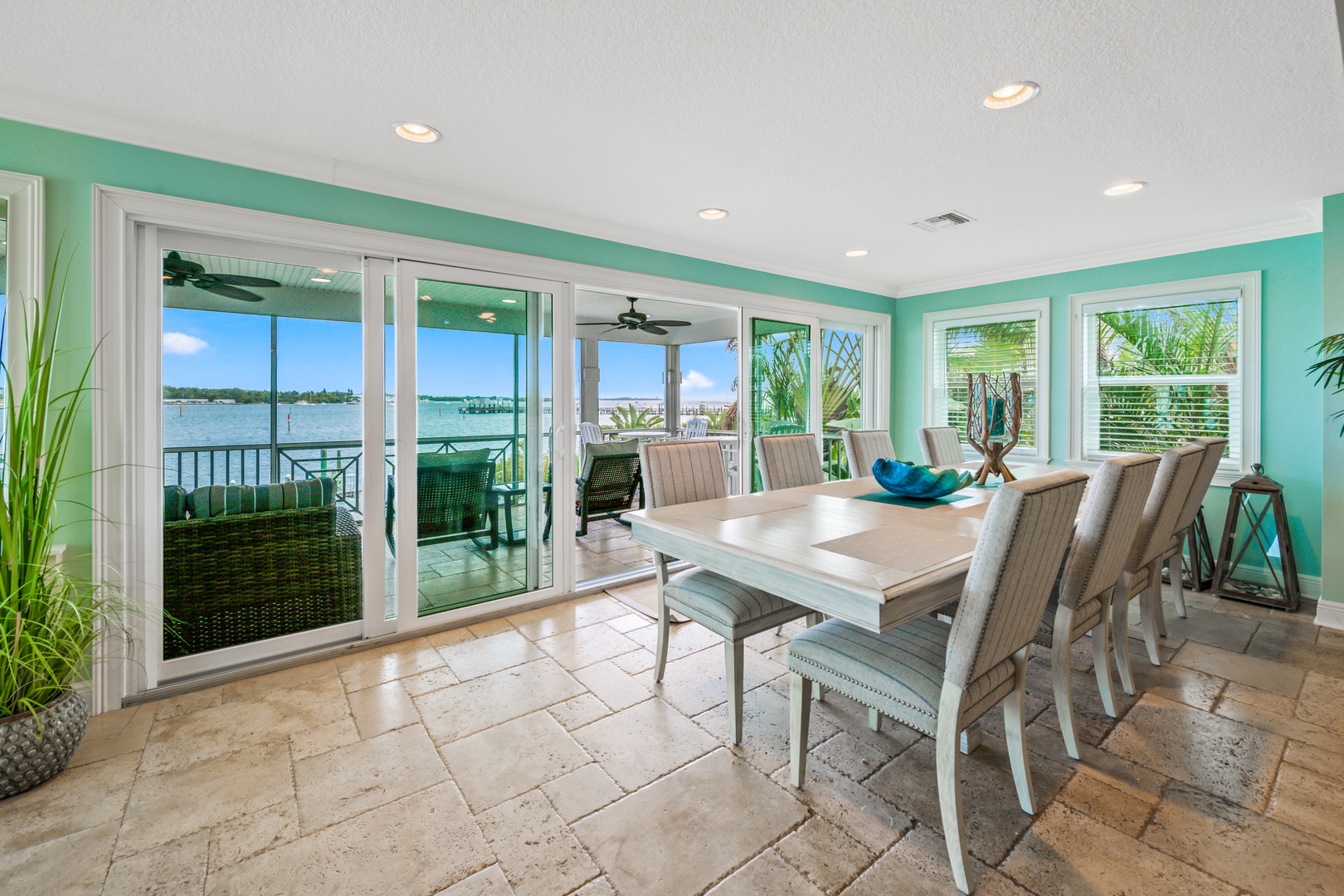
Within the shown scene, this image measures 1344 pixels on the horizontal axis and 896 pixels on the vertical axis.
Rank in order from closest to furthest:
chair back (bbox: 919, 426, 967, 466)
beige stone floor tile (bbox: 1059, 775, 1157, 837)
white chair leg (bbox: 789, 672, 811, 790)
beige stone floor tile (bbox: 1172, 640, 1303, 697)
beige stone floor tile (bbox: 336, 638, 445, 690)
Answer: beige stone floor tile (bbox: 1059, 775, 1157, 837) → white chair leg (bbox: 789, 672, 811, 790) → beige stone floor tile (bbox: 1172, 640, 1303, 697) → beige stone floor tile (bbox: 336, 638, 445, 690) → chair back (bbox: 919, 426, 967, 466)

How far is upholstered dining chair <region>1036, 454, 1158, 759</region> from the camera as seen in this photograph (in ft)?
6.19

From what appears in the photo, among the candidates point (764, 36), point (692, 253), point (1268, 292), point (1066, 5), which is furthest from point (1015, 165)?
point (1268, 292)

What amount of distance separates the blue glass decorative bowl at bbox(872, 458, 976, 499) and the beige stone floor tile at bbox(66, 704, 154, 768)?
311 centimetres

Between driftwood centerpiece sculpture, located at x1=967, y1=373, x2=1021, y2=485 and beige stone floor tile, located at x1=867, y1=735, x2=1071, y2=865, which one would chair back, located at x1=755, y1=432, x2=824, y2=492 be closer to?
driftwood centerpiece sculpture, located at x1=967, y1=373, x2=1021, y2=485

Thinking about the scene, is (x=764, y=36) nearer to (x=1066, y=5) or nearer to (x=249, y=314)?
(x=1066, y=5)

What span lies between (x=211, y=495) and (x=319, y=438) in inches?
19.6

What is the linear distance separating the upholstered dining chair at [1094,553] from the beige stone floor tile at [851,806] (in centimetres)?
75

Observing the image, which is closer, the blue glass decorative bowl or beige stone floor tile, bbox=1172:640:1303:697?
beige stone floor tile, bbox=1172:640:1303:697

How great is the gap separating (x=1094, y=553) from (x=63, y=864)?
10.2 ft

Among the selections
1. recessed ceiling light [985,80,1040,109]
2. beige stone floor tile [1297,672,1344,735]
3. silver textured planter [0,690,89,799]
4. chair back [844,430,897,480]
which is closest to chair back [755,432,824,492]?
chair back [844,430,897,480]

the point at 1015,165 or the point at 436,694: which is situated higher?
the point at 1015,165

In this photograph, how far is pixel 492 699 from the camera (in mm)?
2447

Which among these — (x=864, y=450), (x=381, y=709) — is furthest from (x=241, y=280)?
(x=864, y=450)

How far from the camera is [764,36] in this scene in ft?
5.93
